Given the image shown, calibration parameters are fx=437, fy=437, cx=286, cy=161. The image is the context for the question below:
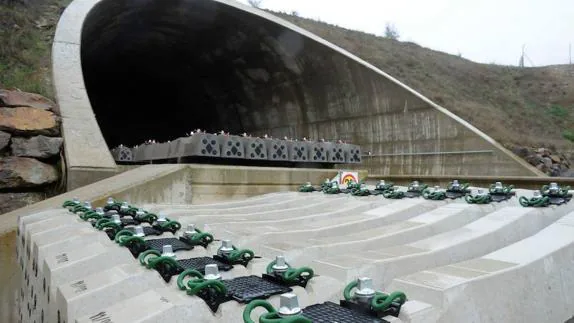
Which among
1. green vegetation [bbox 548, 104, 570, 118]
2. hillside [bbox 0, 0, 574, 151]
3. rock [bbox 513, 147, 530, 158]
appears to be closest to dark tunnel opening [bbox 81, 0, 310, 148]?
hillside [bbox 0, 0, 574, 151]

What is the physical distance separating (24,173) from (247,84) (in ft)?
39.3

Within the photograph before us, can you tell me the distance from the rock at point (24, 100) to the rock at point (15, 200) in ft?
6.19

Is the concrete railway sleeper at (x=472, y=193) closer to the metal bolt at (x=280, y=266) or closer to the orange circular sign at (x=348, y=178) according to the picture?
the orange circular sign at (x=348, y=178)

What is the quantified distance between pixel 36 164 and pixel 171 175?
2952mm

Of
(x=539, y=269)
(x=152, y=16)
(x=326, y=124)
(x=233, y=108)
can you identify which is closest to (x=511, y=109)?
(x=326, y=124)

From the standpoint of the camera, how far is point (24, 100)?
353 inches

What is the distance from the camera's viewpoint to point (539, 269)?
2.70 m

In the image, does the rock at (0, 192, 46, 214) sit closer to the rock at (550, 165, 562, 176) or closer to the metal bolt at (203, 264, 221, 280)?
the metal bolt at (203, 264, 221, 280)

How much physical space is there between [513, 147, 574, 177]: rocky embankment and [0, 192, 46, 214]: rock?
15016 millimetres

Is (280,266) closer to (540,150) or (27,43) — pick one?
(27,43)

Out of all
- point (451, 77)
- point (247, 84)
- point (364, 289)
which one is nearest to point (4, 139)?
point (364, 289)

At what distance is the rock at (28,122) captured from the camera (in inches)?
326

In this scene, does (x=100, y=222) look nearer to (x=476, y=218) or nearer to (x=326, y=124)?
(x=476, y=218)

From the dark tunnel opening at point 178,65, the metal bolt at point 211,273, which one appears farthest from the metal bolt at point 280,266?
the dark tunnel opening at point 178,65
